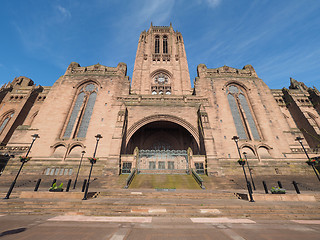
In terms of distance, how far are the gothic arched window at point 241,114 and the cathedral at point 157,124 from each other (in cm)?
17

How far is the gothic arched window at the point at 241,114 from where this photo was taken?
22.5 metres

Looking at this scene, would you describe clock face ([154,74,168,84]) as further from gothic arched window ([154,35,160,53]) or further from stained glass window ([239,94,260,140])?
stained glass window ([239,94,260,140])

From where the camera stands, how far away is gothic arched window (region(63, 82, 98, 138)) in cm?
2185

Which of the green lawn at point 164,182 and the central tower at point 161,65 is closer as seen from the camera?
the green lawn at point 164,182

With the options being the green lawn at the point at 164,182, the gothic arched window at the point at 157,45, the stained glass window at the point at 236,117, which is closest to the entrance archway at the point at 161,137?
the stained glass window at the point at 236,117

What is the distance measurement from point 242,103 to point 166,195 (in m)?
24.1

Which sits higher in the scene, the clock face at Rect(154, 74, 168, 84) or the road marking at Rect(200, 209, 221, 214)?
the clock face at Rect(154, 74, 168, 84)

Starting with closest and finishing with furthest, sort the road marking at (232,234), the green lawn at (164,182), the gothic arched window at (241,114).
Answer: the road marking at (232,234)
the green lawn at (164,182)
the gothic arched window at (241,114)

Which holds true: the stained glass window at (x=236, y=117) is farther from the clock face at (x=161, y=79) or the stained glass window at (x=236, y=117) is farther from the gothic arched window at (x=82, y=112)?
the gothic arched window at (x=82, y=112)

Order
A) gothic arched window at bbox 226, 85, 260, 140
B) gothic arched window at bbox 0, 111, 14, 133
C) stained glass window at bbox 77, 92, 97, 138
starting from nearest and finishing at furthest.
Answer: stained glass window at bbox 77, 92, 97, 138, gothic arched window at bbox 226, 85, 260, 140, gothic arched window at bbox 0, 111, 14, 133

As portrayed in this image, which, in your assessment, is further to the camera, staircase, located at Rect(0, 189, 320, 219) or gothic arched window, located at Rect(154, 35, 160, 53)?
gothic arched window, located at Rect(154, 35, 160, 53)

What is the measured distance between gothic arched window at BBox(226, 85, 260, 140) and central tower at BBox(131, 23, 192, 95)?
31.2ft

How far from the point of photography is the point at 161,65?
121 ft

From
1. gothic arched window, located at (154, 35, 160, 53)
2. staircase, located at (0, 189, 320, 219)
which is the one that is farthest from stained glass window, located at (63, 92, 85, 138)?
gothic arched window, located at (154, 35, 160, 53)
